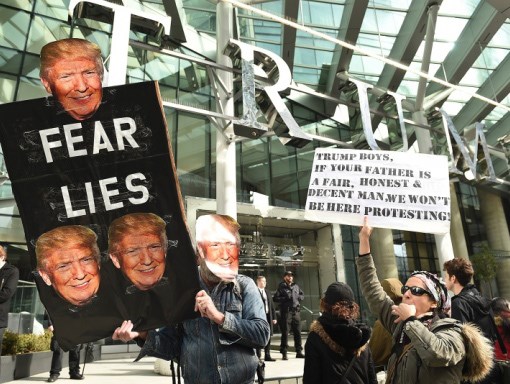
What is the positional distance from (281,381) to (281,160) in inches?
463

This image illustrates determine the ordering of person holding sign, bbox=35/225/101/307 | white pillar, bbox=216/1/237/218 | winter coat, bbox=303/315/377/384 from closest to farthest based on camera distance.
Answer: person holding sign, bbox=35/225/101/307
winter coat, bbox=303/315/377/384
white pillar, bbox=216/1/237/218

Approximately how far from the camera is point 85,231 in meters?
2.03

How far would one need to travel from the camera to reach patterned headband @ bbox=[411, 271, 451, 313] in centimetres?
254

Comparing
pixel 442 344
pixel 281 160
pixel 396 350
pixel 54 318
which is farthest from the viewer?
pixel 281 160

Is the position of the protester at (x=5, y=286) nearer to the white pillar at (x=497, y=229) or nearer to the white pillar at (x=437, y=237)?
the white pillar at (x=437, y=237)

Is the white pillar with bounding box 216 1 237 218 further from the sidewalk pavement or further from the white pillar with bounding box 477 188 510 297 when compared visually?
the white pillar with bounding box 477 188 510 297

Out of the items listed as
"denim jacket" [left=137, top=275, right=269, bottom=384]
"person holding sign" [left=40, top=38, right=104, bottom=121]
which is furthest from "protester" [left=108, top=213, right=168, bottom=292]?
"person holding sign" [left=40, top=38, right=104, bottom=121]

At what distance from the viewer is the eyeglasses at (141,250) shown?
6.69 ft

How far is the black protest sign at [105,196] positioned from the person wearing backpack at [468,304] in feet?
9.04

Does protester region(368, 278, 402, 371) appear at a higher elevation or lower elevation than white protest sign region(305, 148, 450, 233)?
lower

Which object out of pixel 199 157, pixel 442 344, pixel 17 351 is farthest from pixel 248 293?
pixel 199 157

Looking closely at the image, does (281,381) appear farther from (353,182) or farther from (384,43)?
(384,43)

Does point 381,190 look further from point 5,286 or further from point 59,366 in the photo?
point 59,366

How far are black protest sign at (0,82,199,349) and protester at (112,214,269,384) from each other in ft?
0.64
